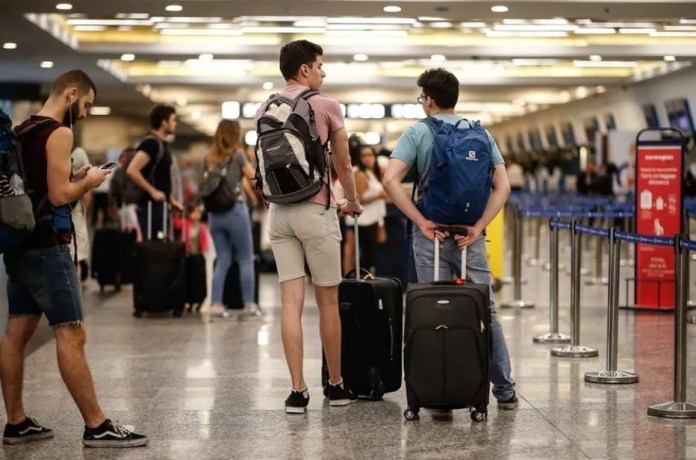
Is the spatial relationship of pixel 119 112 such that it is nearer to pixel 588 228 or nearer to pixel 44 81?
pixel 44 81

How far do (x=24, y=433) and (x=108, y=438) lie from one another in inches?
16.6

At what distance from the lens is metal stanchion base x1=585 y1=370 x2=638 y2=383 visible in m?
7.12

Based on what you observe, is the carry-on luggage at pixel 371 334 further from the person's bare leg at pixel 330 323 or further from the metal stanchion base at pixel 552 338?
the metal stanchion base at pixel 552 338

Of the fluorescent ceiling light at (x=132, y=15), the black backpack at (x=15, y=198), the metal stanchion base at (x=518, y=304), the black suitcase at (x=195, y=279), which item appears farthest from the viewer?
the fluorescent ceiling light at (x=132, y=15)

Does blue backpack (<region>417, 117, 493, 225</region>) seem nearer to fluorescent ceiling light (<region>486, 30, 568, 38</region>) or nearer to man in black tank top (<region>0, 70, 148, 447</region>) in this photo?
man in black tank top (<region>0, 70, 148, 447</region>)

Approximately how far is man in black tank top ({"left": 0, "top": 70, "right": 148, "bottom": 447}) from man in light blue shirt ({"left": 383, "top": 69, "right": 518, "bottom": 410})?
1.46m

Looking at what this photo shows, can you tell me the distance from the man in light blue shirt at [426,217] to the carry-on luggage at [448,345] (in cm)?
31

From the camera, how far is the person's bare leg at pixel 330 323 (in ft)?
20.0

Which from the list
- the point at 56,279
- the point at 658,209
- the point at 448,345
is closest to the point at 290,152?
the point at 448,345

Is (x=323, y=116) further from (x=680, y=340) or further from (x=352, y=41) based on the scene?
(x=352, y=41)

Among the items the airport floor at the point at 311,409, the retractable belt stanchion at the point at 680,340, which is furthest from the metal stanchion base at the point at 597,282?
the retractable belt stanchion at the point at 680,340

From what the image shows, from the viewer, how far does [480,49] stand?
69.9 feet

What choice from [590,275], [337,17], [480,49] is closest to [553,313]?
[590,275]

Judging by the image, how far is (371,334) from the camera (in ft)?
20.8
